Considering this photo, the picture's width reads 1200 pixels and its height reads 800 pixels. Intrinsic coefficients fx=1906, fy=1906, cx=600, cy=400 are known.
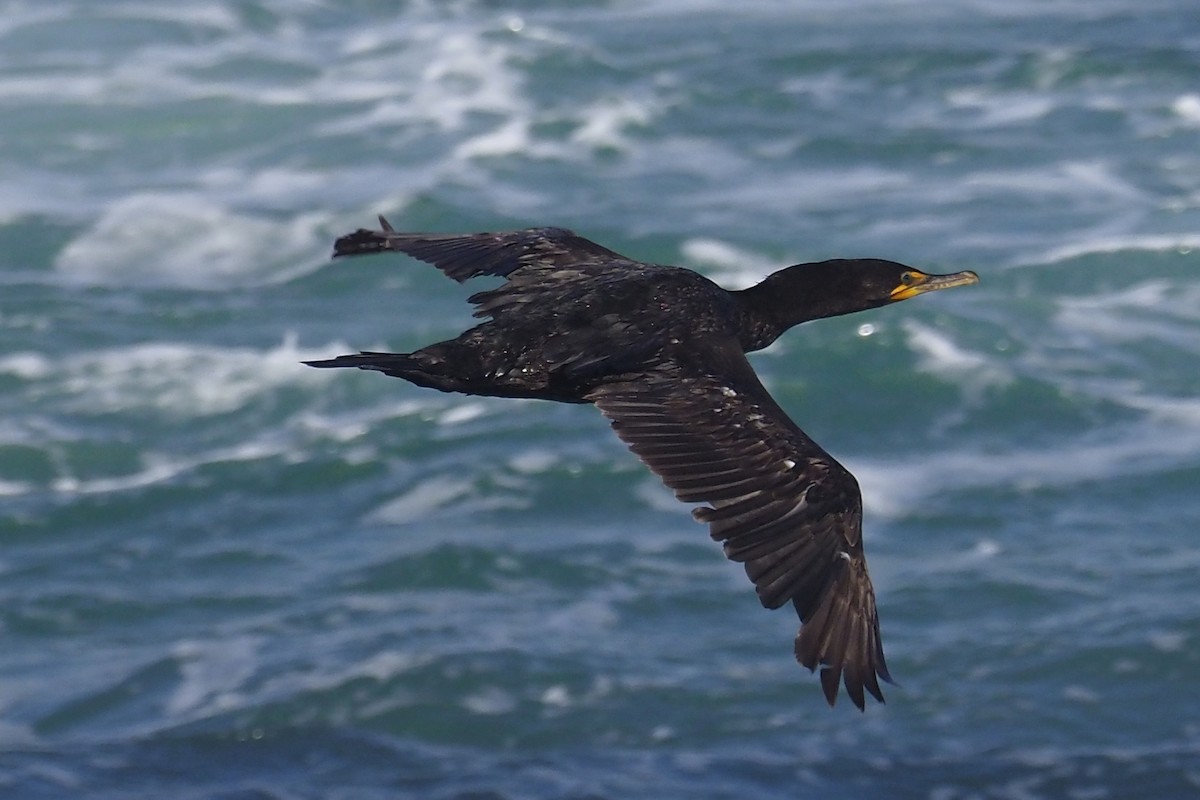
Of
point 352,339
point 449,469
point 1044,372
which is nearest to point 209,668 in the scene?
point 449,469

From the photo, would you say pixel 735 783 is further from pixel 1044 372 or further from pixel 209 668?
pixel 1044 372

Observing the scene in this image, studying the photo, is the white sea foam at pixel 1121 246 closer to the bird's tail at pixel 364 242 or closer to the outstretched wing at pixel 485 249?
the outstretched wing at pixel 485 249

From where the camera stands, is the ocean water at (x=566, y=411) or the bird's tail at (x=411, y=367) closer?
the bird's tail at (x=411, y=367)

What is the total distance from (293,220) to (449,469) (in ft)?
12.5

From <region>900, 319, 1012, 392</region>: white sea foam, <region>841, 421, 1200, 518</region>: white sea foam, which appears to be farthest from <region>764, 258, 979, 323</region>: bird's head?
<region>900, 319, 1012, 392</region>: white sea foam

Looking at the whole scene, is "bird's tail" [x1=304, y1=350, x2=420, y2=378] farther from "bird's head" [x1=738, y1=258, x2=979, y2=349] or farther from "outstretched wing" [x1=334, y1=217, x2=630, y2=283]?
"bird's head" [x1=738, y1=258, x2=979, y2=349]

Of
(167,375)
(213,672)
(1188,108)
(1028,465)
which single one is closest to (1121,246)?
(1188,108)

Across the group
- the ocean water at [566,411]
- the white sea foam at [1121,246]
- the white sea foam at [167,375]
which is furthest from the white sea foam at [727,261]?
the white sea foam at [167,375]

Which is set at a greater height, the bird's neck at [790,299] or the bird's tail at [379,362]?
the bird's neck at [790,299]

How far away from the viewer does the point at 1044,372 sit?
11727 mm

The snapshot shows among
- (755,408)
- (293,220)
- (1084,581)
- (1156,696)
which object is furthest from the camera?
(293,220)

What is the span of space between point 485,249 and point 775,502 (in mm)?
1957

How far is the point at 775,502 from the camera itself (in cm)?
527

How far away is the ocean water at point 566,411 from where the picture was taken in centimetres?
834
